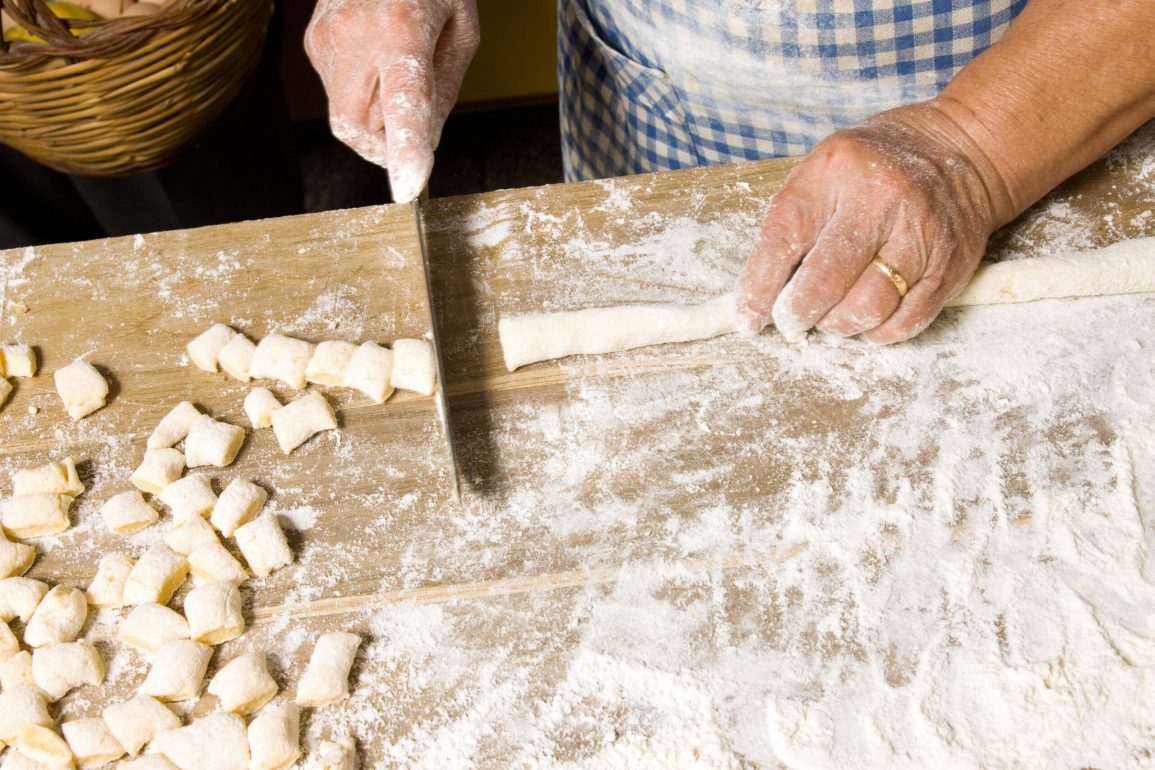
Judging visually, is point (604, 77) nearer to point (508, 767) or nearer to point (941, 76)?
point (941, 76)

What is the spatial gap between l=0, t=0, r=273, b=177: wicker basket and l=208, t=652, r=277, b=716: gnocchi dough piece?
107cm

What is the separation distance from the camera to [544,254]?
1.48 metres

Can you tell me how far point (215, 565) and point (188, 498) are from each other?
103 mm

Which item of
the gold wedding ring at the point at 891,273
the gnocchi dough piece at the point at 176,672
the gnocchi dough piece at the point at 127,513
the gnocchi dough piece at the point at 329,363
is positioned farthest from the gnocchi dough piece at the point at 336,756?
the gold wedding ring at the point at 891,273

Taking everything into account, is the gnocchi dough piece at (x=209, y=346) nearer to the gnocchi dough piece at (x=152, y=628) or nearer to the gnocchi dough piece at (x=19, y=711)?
the gnocchi dough piece at (x=152, y=628)

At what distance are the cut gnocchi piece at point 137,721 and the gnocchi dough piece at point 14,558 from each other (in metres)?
0.23

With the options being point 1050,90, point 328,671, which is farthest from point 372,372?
point 1050,90

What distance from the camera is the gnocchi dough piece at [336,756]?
107 centimetres

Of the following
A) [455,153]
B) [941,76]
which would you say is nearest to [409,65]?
[941,76]

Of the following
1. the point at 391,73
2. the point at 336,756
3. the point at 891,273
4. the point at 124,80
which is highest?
the point at 391,73

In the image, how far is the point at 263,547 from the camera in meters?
1.21

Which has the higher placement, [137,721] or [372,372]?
[372,372]

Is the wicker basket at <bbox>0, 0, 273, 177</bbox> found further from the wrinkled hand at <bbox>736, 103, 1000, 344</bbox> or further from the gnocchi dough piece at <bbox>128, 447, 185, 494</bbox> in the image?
the wrinkled hand at <bbox>736, 103, 1000, 344</bbox>

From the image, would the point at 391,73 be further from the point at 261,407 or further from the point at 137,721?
the point at 137,721
